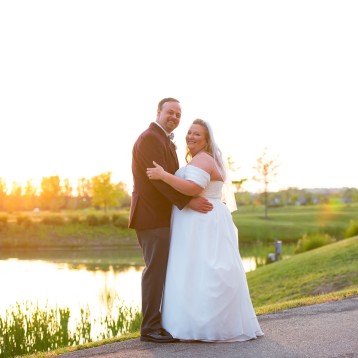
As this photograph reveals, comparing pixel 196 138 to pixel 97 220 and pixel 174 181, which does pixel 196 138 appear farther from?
pixel 97 220

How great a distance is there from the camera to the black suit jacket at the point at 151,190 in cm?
603

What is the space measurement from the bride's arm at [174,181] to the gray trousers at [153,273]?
45 cm

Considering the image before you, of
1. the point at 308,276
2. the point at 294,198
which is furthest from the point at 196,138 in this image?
the point at 294,198

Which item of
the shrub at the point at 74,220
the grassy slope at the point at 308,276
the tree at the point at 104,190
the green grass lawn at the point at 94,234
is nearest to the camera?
the grassy slope at the point at 308,276

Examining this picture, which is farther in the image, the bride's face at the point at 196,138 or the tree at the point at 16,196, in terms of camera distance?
the tree at the point at 16,196

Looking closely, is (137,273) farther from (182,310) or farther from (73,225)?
(73,225)

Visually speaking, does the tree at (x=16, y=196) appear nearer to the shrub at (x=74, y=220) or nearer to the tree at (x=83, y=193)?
the tree at (x=83, y=193)

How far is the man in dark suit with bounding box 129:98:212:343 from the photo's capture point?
6086 mm

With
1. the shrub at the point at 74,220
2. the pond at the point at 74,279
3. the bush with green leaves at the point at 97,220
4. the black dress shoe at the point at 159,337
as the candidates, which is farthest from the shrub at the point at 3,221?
the black dress shoe at the point at 159,337

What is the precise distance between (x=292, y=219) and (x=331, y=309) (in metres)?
51.4

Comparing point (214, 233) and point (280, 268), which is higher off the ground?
point (214, 233)

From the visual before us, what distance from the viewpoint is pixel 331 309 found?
312 inches

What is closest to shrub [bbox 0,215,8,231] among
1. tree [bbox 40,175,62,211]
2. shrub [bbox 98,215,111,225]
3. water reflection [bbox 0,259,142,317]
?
shrub [bbox 98,215,111,225]

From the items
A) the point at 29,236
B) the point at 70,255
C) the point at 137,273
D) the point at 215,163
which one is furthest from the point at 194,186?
the point at 29,236
